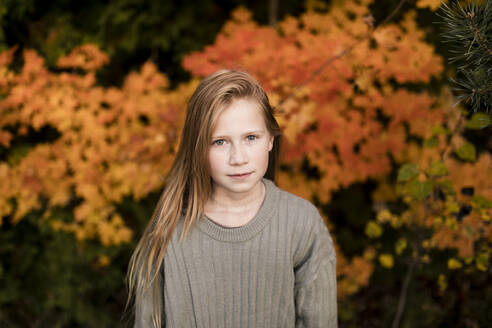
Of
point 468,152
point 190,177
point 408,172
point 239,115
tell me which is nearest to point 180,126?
point 190,177

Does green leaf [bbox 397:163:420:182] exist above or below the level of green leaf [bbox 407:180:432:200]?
above

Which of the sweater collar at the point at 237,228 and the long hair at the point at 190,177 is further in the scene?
the sweater collar at the point at 237,228

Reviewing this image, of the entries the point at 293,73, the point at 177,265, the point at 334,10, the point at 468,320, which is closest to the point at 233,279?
the point at 177,265

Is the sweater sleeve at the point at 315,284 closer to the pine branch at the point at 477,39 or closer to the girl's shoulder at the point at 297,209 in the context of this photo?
the girl's shoulder at the point at 297,209

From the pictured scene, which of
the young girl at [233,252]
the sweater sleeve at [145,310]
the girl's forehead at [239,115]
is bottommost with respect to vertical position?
the sweater sleeve at [145,310]

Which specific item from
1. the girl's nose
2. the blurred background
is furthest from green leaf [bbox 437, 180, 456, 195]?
the girl's nose

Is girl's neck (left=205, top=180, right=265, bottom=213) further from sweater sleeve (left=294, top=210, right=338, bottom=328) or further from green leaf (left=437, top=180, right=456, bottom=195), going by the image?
green leaf (left=437, top=180, right=456, bottom=195)

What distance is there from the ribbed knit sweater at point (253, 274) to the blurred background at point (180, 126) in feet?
3.30

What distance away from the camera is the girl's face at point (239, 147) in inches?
60.8

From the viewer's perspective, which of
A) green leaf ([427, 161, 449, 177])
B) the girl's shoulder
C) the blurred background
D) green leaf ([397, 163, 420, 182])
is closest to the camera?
the girl's shoulder

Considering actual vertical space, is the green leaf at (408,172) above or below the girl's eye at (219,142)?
below

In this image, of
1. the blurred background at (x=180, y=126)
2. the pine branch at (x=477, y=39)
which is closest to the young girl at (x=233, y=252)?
the pine branch at (x=477, y=39)

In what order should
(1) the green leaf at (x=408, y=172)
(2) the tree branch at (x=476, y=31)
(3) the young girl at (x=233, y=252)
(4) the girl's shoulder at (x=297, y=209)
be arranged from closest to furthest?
(2) the tree branch at (x=476, y=31), (3) the young girl at (x=233, y=252), (4) the girl's shoulder at (x=297, y=209), (1) the green leaf at (x=408, y=172)

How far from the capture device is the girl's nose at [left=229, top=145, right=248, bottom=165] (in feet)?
4.99
